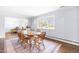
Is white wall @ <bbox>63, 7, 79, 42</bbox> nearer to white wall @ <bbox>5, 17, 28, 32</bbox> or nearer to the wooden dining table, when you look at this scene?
the wooden dining table

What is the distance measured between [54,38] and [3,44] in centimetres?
205

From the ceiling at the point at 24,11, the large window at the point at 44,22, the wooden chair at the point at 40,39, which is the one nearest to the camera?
the ceiling at the point at 24,11

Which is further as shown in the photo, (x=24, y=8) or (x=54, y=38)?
(x=54, y=38)

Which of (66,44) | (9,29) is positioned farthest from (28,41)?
(66,44)

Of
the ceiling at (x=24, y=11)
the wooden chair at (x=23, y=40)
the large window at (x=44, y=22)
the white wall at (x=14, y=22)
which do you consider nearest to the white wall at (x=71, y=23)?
the large window at (x=44, y=22)

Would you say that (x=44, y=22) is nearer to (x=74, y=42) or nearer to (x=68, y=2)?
(x=68, y=2)

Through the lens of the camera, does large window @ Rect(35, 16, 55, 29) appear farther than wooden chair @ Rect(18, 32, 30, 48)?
No

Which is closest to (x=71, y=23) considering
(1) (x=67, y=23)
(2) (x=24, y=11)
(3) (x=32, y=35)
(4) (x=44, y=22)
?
(1) (x=67, y=23)

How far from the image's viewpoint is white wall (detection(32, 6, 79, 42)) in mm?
3471

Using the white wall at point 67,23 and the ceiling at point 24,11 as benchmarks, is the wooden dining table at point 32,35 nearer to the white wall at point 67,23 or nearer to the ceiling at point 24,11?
the white wall at point 67,23

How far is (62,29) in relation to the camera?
146 inches

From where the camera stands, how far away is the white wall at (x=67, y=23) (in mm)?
3471

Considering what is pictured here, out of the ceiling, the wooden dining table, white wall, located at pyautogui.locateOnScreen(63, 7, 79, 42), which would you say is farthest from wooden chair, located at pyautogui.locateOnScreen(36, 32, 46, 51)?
white wall, located at pyautogui.locateOnScreen(63, 7, 79, 42)

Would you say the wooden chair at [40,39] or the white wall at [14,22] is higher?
the white wall at [14,22]
